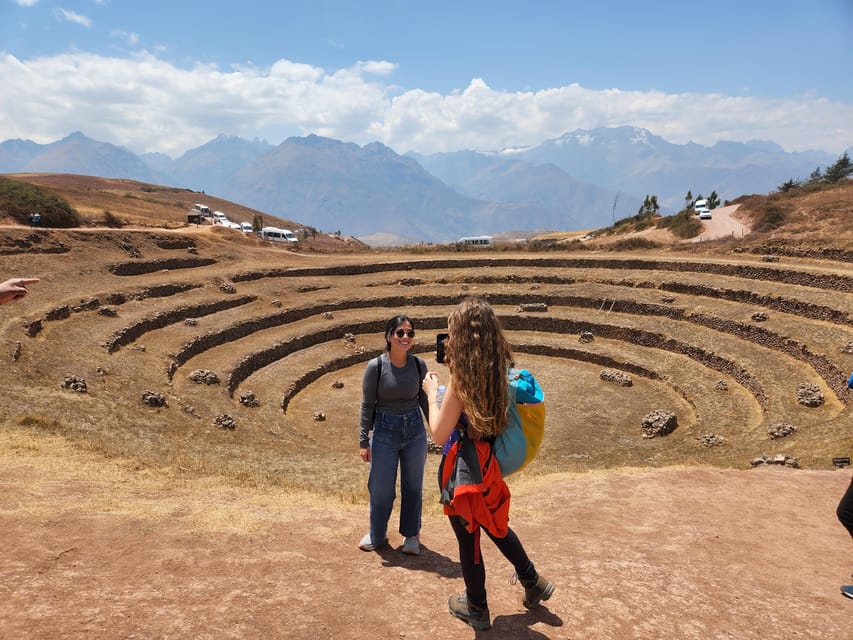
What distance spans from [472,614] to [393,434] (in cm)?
250

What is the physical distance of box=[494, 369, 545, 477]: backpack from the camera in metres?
4.91

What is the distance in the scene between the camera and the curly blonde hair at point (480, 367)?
4.68 m

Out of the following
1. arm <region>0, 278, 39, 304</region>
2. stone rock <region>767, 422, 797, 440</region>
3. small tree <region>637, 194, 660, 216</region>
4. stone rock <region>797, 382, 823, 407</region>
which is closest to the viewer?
arm <region>0, 278, 39, 304</region>

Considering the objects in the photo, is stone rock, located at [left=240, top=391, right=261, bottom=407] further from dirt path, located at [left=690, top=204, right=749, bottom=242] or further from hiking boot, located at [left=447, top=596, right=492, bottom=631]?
dirt path, located at [left=690, top=204, right=749, bottom=242]

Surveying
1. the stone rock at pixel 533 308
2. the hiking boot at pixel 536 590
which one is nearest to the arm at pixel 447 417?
the hiking boot at pixel 536 590

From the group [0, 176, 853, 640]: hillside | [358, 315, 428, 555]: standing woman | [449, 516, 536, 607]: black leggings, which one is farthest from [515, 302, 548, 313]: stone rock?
[449, 516, 536, 607]: black leggings

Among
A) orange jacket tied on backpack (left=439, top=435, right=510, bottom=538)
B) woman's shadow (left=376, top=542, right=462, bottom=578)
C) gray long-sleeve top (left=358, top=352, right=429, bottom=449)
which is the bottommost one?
woman's shadow (left=376, top=542, right=462, bottom=578)

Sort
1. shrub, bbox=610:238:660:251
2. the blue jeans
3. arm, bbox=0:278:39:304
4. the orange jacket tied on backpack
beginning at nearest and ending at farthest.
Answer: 1. the orange jacket tied on backpack
2. arm, bbox=0:278:39:304
3. the blue jeans
4. shrub, bbox=610:238:660:251

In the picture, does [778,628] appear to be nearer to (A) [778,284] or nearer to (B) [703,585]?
(B) [703,585]

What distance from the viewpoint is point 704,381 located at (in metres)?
26.0

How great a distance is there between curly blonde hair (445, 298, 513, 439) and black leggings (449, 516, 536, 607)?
107 centimetres

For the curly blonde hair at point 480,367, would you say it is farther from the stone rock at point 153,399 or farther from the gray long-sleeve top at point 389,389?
the stone rock at point 153,399

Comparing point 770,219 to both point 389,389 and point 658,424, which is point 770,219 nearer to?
point 658,424

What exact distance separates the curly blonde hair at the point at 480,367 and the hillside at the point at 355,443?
94.1 inches
